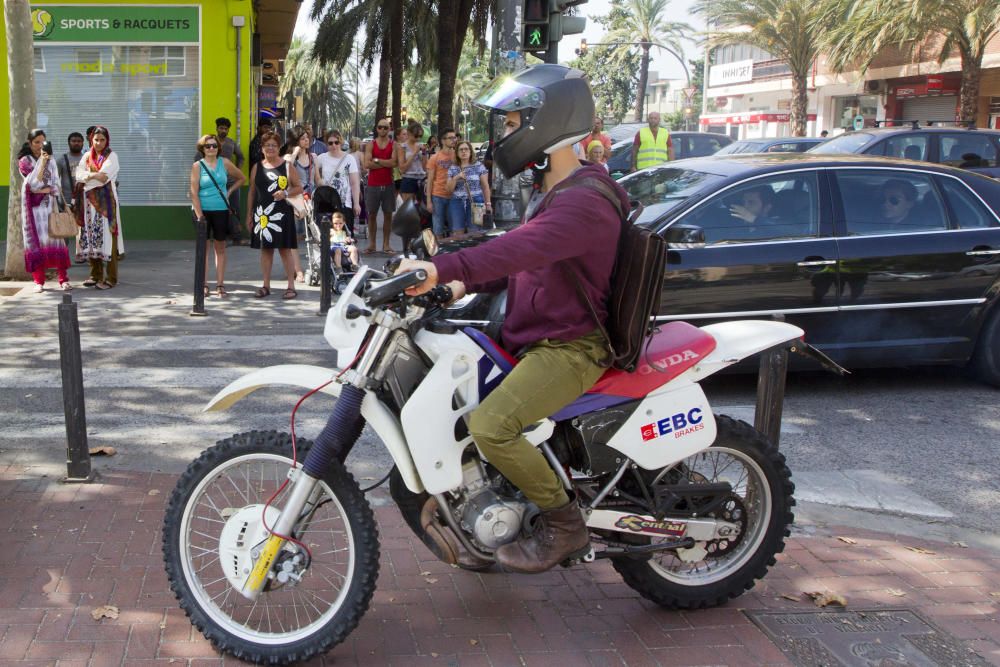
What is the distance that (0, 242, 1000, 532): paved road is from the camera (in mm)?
5844

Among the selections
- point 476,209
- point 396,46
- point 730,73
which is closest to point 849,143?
point 476,209

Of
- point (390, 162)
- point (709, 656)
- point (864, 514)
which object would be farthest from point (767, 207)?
point (390, 162)

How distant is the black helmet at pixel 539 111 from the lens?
3.55 m

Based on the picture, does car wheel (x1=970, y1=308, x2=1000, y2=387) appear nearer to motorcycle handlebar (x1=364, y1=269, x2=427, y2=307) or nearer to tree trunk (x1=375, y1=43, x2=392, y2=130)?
motorcycle handlebar (x1=364, y1=269, x2=427, y2=307)

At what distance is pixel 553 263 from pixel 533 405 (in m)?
0.47

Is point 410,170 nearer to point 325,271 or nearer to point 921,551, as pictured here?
point 325,271

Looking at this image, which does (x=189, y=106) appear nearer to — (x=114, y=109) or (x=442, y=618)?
(x=114, y=109)

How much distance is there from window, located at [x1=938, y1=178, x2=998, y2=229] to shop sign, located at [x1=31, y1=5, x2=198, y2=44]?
1240 cm

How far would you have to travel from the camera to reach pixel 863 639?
393 cm

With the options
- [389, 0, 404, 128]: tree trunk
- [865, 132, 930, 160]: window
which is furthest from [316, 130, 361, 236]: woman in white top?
[389, 0, 404, 128]: tree trunk

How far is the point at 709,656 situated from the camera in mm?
3770

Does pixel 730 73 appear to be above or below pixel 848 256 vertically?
above

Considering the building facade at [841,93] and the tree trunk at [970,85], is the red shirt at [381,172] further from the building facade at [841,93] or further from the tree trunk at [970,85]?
the building facade at [841,93]

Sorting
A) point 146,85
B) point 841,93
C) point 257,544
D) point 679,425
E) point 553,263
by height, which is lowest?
point 257,544
